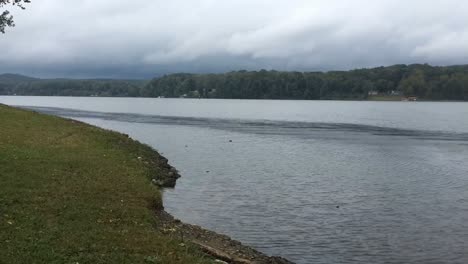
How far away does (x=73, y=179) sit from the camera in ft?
66.6

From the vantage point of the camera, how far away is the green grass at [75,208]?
1212cm

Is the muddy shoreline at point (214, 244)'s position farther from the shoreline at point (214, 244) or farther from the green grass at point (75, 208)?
the green grass at point (75, 208)

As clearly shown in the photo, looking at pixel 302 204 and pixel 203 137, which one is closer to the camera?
pixel 302 204

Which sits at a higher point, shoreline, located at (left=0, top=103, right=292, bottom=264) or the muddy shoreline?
shoreline, located at (left=0, top=103, right=292, bottom=264)

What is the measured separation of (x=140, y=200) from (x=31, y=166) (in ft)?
16.1

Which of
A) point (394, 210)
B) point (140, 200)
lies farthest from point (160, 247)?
point (394, 210)

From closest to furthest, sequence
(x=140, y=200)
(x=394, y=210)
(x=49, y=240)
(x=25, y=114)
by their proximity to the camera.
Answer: (x=49, y=240)
(x=140, y=200)
(x=394, y=210)
(x=25, y=114)

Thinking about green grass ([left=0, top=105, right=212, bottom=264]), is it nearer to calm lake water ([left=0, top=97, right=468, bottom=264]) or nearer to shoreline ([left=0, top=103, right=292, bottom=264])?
shoreline ([left=0, top=103, right=292, bottom=264])

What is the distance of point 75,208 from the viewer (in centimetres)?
1578

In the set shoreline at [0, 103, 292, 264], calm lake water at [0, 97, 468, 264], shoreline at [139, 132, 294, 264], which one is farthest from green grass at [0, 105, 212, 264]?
calm lake water at [0, 97, 468, 264]

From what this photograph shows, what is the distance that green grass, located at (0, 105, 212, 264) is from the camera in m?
12.1

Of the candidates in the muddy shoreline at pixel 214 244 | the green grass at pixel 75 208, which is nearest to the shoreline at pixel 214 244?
the muddy shoreline at pixel 214 244

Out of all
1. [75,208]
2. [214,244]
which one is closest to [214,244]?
[214,244]

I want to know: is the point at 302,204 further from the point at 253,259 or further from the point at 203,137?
the point at 203,137
